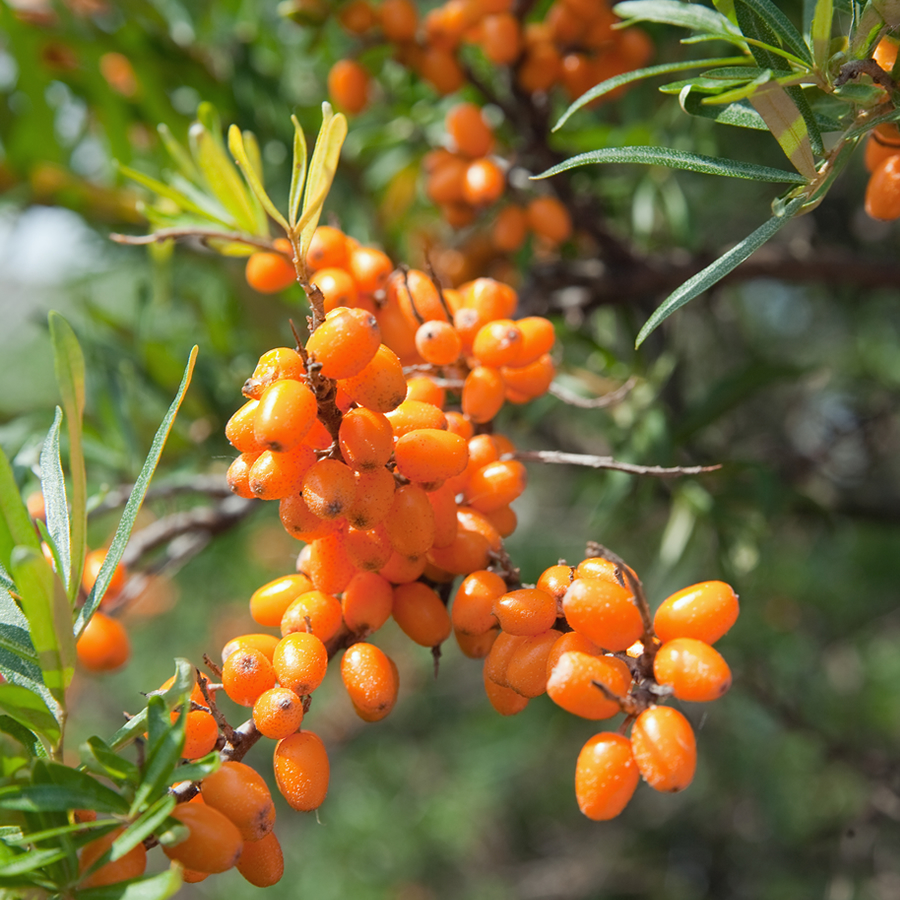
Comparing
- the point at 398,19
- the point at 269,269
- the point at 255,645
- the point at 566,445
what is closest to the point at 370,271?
the point at 269,269

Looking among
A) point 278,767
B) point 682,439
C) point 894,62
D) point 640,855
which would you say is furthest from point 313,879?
point 894,62

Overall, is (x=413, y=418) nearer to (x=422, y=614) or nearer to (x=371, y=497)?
(x=371, y=497)

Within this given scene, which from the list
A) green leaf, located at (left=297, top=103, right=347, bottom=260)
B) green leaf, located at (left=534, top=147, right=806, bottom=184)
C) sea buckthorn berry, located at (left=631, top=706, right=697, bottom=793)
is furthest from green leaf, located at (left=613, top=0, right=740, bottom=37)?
sea buckthorn berry, located at (left=631, top=706, right=697, bottom=793)

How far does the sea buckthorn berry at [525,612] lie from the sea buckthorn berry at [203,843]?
28 cm

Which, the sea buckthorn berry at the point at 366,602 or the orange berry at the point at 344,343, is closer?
the orange berry at the point at 344,343

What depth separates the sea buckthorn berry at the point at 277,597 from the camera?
0.78 metres

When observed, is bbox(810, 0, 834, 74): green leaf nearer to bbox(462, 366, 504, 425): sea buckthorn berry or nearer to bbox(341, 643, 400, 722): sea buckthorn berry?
bbox(462, 366, 504, 425): sea buckthorn berry

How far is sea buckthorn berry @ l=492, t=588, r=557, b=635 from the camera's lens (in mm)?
676

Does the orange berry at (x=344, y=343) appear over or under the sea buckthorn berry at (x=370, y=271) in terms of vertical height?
over

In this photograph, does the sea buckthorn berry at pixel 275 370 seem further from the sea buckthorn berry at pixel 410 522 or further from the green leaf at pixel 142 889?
the green leaf at pixel 142 889

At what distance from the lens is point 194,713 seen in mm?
678

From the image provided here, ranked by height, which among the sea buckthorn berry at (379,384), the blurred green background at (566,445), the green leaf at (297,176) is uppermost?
the green leaf at (297,176)

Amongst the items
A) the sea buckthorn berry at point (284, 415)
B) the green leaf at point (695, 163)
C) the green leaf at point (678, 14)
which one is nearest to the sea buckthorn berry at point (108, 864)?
the sea buckthorn berry at point (284, 415)

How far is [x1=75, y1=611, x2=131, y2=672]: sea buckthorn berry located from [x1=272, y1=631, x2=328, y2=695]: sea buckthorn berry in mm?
534
